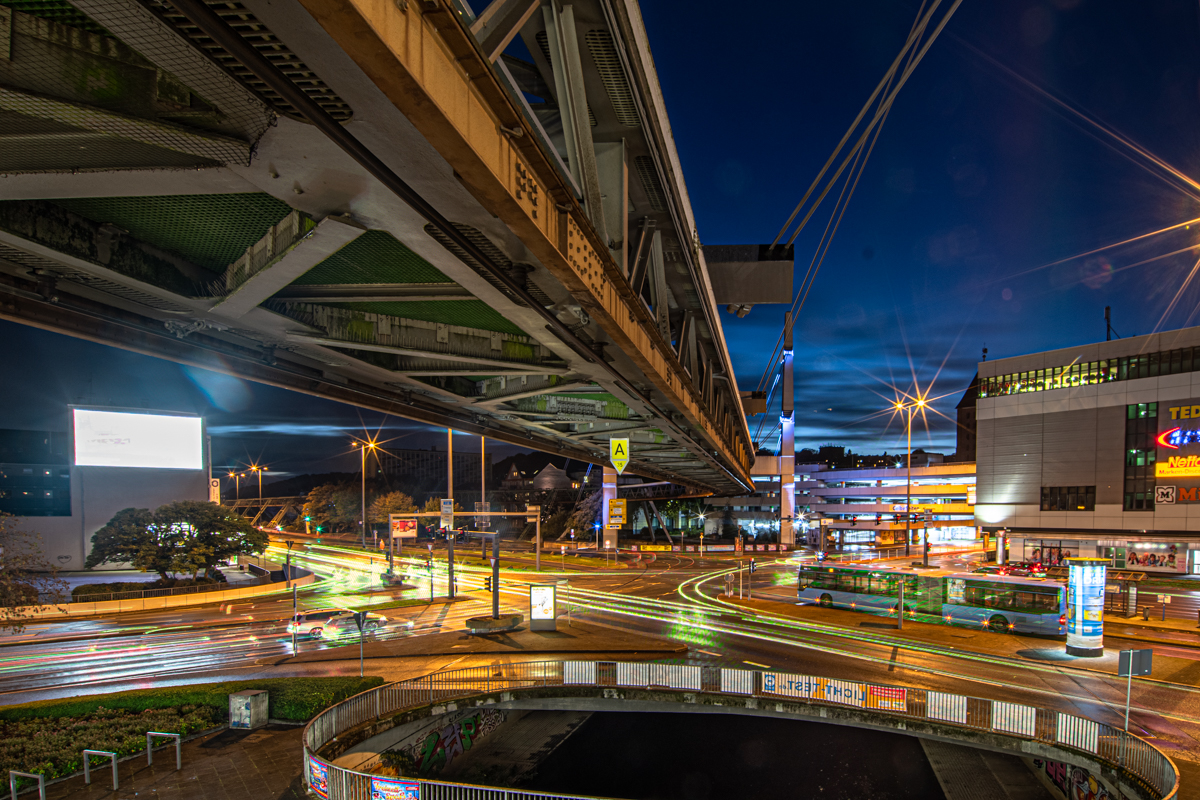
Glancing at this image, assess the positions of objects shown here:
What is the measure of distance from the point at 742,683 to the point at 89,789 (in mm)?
14103

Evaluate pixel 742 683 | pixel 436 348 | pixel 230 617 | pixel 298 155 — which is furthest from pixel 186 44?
pixel 230 617

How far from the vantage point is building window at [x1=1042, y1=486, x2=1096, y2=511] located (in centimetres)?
5247

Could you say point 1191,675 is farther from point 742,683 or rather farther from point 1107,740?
point 742,683

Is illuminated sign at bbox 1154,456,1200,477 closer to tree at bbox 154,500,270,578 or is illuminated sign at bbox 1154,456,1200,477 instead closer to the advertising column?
the advertising column

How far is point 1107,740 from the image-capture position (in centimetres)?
1256

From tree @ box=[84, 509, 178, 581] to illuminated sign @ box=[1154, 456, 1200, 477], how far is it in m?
69.7

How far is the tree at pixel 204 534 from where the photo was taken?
37.2 meters

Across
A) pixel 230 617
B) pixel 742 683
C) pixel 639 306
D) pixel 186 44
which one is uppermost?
pixel 186 44

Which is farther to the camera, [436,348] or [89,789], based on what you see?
[89,789]

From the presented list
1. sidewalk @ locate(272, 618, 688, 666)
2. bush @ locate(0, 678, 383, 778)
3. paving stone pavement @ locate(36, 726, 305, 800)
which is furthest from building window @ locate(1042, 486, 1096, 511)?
paving stone pavement @ locate(36, 726, 305, 800)

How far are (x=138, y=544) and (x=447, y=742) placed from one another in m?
29.7

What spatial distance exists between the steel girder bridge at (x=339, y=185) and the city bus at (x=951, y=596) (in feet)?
77.2

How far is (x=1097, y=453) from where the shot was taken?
2051 inches

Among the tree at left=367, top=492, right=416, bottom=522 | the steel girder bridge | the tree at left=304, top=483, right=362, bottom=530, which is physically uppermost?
the steel girder bridge
